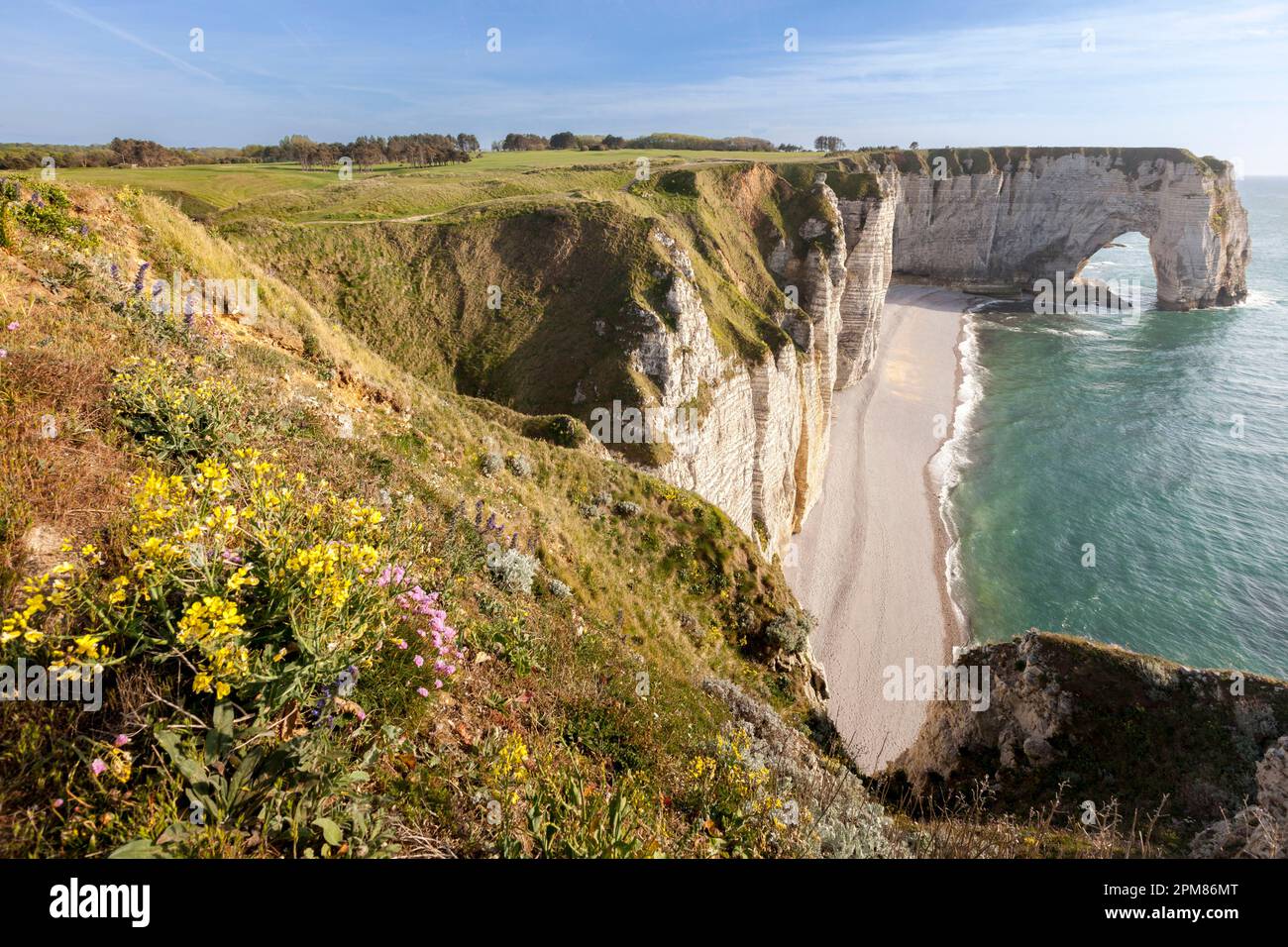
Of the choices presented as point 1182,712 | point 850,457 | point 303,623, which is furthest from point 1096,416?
point 303,623
